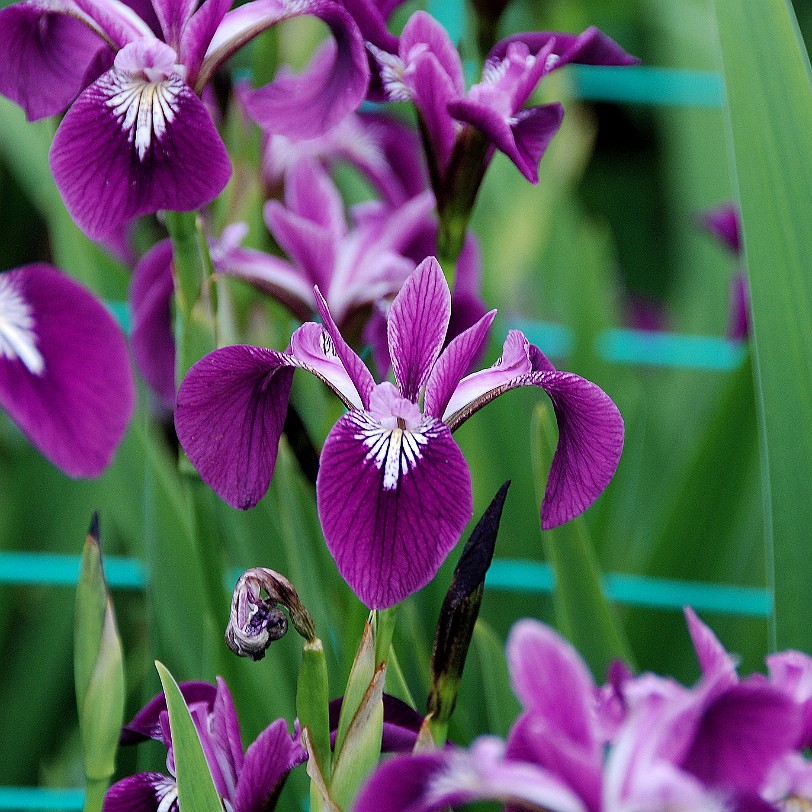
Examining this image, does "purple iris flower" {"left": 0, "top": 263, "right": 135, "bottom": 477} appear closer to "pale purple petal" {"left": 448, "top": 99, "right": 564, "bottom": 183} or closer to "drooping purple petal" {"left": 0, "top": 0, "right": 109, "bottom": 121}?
"drooping purple petal" {"left": 0, "top": 0, "right": 109, "bottom": 121}

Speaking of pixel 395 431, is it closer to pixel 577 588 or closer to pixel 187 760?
pixel 187 760

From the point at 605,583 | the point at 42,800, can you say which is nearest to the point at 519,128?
the point at 605,583

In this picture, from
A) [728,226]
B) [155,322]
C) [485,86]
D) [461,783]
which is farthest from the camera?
[728,226]

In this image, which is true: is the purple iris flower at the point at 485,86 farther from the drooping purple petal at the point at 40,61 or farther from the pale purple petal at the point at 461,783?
the pale purple petal at the point at 461,783

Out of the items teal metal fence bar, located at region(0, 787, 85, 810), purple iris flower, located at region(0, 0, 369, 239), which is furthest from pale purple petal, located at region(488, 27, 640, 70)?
teal metal fence bar, located at region(0, 787, 85, 810)

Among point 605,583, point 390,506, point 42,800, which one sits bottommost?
point 42,800

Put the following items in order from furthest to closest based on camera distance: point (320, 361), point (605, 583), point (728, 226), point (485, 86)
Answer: point (728, 226), point (605, 583), point (485, 86), point (320, 361)

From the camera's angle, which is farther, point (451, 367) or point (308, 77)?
point (308, 77)
